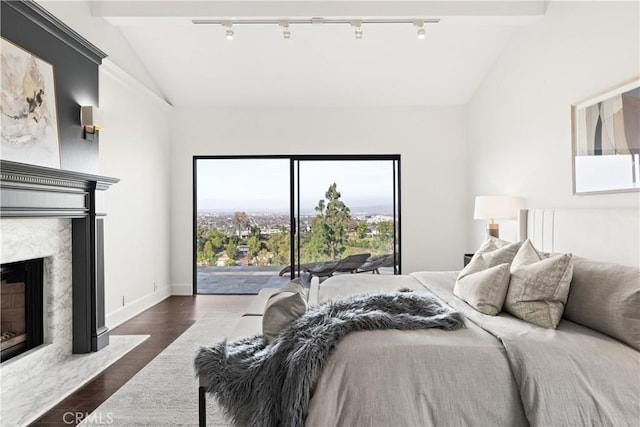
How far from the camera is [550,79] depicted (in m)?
3.41

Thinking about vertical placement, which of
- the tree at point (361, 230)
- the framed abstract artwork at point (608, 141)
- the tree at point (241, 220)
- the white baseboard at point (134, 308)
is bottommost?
the white baseboard at point (134, 308)

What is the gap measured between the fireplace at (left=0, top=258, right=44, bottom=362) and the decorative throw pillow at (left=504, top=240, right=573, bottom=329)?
125 inches

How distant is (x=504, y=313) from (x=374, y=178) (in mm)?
3518

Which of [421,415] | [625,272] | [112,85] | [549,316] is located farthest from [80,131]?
[625,272]

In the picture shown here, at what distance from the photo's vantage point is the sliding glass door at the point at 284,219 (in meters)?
5.44

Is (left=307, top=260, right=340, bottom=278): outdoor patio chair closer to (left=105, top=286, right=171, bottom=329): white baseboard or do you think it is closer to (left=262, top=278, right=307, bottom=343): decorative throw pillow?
(left=105, top=286, right=171, bottom=329): white baseboard

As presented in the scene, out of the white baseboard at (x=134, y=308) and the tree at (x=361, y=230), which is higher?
the tree at (x=361, y=230)

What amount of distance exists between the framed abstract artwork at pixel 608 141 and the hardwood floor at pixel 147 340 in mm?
3587

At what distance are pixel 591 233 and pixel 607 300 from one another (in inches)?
43.3

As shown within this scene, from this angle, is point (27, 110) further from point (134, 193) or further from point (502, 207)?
point (502, 207)

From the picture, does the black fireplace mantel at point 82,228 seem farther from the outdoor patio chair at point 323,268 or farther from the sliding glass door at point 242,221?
the outdoor patio chair at point 323,268

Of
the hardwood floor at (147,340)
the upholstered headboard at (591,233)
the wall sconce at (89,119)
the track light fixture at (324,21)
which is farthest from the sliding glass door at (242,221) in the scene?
the upholstered headboard at (591,233)

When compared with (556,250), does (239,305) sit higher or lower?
lower

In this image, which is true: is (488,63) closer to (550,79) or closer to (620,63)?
(550,79)
